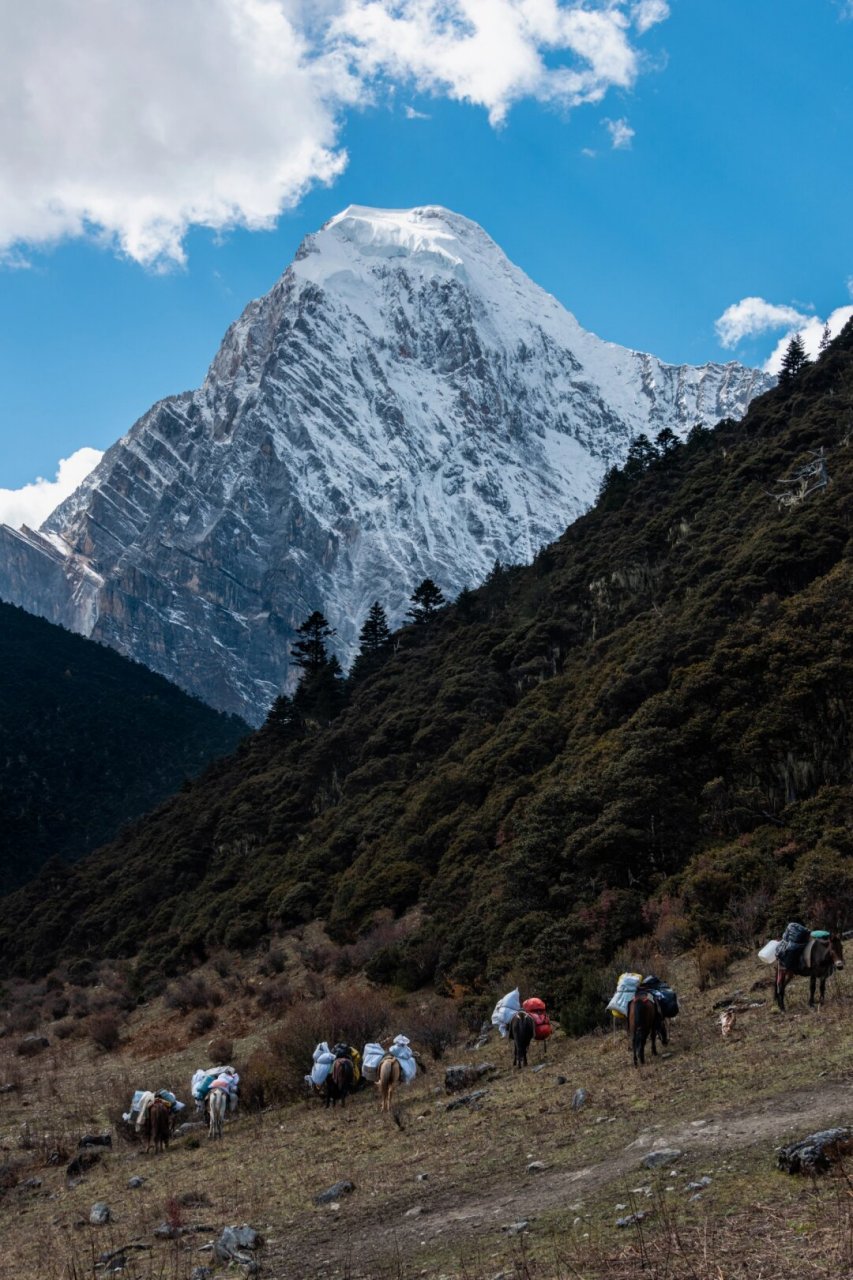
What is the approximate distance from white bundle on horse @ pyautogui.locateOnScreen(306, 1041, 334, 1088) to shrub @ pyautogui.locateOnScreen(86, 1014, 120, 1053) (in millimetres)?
14076

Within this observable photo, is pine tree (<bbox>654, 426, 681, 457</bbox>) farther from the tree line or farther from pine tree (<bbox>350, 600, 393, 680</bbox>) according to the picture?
pine tree (<bbox>350, 600, 393, 680</bbox>)

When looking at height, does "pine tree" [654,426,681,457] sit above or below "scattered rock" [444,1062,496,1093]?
above

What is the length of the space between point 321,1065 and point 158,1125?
241 centimetres

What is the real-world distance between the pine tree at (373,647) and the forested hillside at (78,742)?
31.3m

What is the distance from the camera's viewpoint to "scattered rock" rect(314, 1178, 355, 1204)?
30.1 feet

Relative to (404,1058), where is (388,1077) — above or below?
below

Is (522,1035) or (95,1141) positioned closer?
(522,1035)

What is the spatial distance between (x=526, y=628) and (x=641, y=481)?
18.2 m

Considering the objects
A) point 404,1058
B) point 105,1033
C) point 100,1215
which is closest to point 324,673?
point 105,1033

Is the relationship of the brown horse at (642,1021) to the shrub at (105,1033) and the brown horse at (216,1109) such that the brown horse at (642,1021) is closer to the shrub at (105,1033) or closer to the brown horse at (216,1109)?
the brown horse at (216,1109)

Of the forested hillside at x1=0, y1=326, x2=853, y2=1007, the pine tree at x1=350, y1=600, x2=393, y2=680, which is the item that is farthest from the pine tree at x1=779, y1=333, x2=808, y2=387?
the pine tree at x1=350, y1=600, x2=393, y2=680

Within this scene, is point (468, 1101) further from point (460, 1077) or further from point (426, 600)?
point (426, 600)

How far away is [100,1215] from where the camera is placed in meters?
9.66

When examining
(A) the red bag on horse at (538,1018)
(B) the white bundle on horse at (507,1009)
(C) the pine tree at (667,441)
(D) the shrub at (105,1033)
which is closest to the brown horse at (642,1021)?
(A) the red bag on horse at (538,1018)
